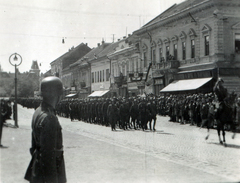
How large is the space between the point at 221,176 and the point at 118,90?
583 inches

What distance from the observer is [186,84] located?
91.2 ft

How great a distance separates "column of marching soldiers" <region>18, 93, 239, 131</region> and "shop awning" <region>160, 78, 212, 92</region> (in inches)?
87.8

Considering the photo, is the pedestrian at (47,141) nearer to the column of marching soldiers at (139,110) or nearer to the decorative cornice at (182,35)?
the column of marching soldiers at (139,110)

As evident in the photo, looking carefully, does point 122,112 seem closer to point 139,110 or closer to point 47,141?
point 139,110

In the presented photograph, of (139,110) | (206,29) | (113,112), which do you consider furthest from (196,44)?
(113,112)

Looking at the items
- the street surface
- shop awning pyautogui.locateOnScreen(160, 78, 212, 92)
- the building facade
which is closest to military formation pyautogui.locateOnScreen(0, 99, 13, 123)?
the street surface

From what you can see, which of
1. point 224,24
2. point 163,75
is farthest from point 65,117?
point 224,24

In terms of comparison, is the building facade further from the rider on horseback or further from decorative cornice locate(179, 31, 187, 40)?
the rider on horseback

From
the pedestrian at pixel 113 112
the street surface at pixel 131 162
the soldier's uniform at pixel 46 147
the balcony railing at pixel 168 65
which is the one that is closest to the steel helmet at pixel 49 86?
the soldier's uniform at pixel 46 147

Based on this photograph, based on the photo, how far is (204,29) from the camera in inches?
1067

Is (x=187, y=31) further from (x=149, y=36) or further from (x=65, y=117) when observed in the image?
(x=65, y=117)

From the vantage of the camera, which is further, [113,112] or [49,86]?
[113,112]

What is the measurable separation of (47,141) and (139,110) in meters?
14.8

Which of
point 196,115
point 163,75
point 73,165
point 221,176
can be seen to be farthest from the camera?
point 163,75
